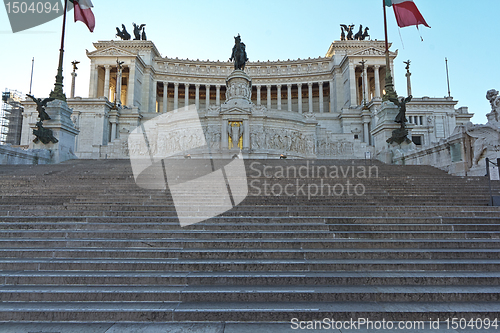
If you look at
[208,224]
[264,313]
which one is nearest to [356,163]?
[208,224]

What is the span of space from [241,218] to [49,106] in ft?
59.8

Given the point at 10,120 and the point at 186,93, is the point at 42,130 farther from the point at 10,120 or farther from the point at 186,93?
the point at 10,120

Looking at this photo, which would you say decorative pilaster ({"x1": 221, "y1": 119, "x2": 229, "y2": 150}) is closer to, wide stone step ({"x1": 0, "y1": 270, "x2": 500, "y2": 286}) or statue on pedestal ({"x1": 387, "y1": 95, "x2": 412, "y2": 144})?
statue on pedestal ({"x1": 387, "y1": 95, "x2": 412, "y2": 144})

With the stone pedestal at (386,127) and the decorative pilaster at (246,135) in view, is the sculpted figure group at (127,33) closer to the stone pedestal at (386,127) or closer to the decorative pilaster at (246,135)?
the decorative pilaster at (246,135)

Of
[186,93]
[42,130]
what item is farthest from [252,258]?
[186,93]

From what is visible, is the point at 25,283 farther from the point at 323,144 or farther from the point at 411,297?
the point at 323,144

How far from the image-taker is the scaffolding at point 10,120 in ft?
172

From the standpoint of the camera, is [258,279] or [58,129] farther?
[58,129]

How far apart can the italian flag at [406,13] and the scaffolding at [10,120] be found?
6021 cm

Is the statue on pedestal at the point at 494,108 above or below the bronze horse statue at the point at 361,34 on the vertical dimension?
below

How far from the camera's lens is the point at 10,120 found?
53.7 meters

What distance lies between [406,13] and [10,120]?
63724 mm

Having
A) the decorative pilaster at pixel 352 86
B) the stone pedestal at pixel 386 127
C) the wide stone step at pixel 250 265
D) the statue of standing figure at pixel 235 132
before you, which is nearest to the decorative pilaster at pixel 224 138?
the statue of standing figure at pixel 235 132

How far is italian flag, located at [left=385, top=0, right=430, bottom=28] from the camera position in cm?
1694
